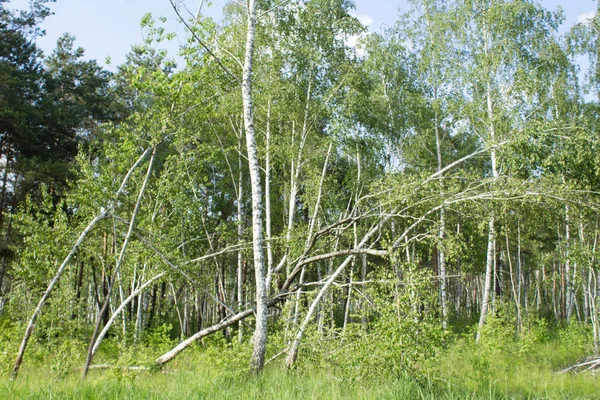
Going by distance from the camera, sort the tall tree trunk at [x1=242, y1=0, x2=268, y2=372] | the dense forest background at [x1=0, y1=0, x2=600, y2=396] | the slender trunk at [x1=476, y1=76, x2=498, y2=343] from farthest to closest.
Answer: the slender trunk at [x1=476, y1=76, x2=498, y2=343]
the dense forest background at [x1=0, y1=0, x2=600, y2=396]
the tall tree trunk at [x1=242, y1=0, x2=268, y2=372]

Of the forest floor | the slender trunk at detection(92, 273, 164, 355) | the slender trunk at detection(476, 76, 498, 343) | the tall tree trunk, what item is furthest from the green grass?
the slender trunk at detection(476, 76, 498, 343)

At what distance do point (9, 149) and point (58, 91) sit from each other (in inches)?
153

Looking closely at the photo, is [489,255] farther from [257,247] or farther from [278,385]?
[278,385]

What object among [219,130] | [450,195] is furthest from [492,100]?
[219,130]

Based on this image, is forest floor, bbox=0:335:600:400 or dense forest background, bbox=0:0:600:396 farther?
dense forest background, bbox=0:0:600:396

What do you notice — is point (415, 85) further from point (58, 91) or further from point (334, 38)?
point (58, 91)

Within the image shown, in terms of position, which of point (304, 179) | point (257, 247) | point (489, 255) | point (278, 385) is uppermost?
point (304, 179)

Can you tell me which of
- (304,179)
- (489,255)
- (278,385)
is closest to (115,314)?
(278,385)

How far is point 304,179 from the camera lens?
16.7m

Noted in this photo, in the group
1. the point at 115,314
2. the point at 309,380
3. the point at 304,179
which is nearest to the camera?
the point at 309,380

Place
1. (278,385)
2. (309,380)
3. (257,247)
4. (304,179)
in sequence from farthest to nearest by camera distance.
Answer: (304,179)
(257,247)
(309,380)
(278,385)

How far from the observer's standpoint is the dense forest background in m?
7.91

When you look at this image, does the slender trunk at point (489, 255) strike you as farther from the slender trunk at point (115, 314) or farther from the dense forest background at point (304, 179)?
the slender trunk at point (115, 314)

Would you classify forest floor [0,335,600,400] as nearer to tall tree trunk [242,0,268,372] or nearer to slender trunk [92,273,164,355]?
tall tree trunk [242,0,268,372]
